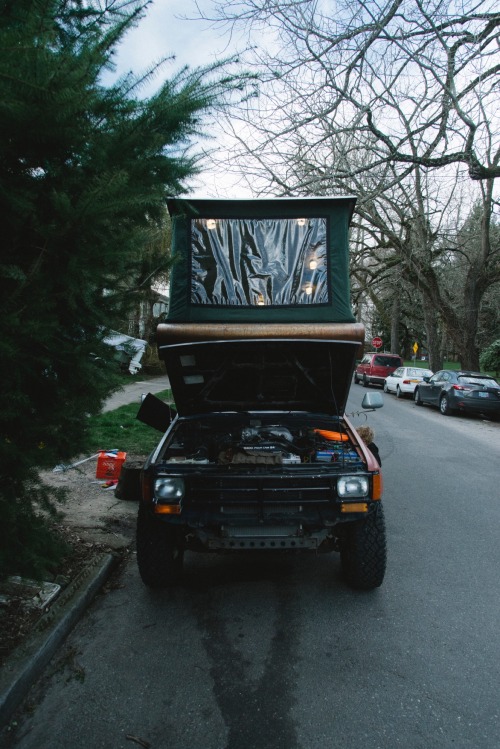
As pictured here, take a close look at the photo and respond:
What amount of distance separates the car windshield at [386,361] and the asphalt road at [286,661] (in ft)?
75.2

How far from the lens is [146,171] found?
2.96 metres

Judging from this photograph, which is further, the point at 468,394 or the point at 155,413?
the point at 468,394

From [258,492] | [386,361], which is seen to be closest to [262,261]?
[258,492]

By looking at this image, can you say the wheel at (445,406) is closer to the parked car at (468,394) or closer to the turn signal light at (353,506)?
the parked car at (468,394)

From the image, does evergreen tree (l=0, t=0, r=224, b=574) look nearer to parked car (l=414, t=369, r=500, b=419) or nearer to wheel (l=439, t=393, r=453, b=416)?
parked car (l=414, t=369, r=500, b=419)

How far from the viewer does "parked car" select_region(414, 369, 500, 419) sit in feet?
50.9

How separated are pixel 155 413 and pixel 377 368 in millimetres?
23206

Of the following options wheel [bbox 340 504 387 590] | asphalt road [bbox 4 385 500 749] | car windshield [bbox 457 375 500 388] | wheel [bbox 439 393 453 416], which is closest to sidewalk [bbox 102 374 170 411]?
asphalt road [bbox 4 385 500 749]

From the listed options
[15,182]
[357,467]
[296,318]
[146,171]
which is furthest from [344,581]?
[15,182]

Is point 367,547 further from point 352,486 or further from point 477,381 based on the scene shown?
point 477,381

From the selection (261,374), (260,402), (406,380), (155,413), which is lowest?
(406,380)

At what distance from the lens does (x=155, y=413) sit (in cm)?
531

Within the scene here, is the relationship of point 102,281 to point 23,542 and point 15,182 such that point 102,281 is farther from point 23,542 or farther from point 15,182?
point 23,542

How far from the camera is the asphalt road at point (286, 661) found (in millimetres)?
2520
